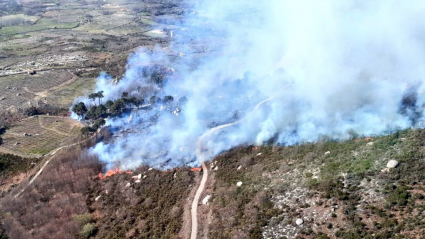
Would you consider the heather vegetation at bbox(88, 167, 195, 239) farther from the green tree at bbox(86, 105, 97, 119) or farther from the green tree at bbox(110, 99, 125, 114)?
the green tree at bbox(110, 99, 125, 114)

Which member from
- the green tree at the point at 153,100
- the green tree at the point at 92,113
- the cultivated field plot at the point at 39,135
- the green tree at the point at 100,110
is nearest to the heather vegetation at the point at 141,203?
the cultivated field plot at the point at 39,135

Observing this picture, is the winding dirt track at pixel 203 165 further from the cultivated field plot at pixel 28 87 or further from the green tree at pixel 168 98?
the cultivated field plot at pixel 28 87

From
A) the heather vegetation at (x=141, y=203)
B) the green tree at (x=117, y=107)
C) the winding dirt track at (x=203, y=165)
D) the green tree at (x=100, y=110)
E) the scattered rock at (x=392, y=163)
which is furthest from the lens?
the green tree at (x=117, y=107)

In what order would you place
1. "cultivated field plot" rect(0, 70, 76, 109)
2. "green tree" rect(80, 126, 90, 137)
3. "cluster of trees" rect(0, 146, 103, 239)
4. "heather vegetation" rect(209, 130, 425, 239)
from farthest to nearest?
"cultivated field plot" rect(0, 70, 76, 109) < "green tree" rect(80, 126, 90, 137) < "cluster of trees" rect(0, 146, 103, 239) < "heather vegetation" rect(209, 130, 425, 239)

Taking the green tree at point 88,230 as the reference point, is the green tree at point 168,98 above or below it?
above

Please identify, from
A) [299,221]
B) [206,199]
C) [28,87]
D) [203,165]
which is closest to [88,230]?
[206,199]

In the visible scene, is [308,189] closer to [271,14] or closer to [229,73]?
[229,73]

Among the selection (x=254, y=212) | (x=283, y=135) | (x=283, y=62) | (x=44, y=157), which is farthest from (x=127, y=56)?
(x=254, y=212)

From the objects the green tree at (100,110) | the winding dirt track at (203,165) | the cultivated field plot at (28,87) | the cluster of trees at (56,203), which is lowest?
the cultivated field plot at (28,87)

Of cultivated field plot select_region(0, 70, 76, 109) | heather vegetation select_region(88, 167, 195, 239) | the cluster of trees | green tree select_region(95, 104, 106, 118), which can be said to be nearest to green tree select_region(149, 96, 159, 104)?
green tree select_region(95, 104, 106, 118)

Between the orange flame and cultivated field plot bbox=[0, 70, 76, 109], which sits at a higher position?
the orange flame

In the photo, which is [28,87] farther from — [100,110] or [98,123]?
[98,123]
